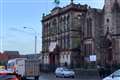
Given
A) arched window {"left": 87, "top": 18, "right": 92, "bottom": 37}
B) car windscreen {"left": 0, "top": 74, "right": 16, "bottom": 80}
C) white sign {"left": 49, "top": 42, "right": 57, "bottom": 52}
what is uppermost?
arched window {"left": 87, "top": 18, "right": 92, "bottom": 37}

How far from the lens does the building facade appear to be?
226 feet

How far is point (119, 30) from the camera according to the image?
220 feet

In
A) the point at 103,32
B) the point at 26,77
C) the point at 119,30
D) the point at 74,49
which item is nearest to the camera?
the point at 26,77

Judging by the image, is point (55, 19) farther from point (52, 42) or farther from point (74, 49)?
point (74, 49)

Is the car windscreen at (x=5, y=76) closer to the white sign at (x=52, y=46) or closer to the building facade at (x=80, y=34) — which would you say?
the building facade at (x=80, y=34)

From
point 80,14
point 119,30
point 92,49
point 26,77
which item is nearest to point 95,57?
point 92,49

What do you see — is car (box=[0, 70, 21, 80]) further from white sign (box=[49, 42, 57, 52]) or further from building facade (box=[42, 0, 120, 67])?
white sign (box=[49, 42, 57, 52])

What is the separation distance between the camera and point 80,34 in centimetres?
7962

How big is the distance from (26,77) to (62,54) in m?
40.4

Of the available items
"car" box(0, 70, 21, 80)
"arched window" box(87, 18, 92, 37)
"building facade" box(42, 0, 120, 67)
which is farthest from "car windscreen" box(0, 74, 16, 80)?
"arched window" box(87, 18, 92, 37)

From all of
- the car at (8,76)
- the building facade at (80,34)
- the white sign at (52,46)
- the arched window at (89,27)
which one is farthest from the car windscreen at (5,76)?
the white sign at (52,46)

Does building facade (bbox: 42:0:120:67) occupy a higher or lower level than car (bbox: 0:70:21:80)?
higher

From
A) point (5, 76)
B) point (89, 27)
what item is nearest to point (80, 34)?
point (89, 27)

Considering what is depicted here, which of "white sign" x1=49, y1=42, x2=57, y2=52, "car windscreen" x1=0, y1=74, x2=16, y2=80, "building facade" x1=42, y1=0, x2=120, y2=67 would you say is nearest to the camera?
"car windscreen" x1=0, y1=74, x2=16, y2=80
